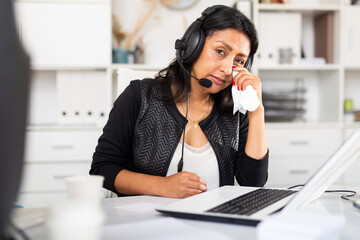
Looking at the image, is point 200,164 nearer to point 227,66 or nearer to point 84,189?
point 227,66

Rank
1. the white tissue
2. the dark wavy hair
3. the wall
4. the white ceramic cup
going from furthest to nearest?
the wall → the dark wavy hair → the white tissue → the white ceramic cup

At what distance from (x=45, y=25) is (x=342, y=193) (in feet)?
6.91

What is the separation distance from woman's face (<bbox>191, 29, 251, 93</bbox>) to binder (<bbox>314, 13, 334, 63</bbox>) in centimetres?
163

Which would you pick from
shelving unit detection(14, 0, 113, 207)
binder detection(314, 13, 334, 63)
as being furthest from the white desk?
binder detection(314, 13, 334, 63)

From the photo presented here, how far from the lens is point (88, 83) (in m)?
2.49

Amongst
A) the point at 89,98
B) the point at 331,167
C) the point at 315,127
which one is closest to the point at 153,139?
the point at 331,167

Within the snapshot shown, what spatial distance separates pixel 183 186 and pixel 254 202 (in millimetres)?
204

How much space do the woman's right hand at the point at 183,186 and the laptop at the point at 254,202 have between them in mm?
63

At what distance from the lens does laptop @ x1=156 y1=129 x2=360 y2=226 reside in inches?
25.2

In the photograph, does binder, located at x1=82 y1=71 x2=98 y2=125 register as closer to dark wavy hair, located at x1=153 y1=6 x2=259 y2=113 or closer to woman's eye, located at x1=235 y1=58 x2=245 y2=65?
dark wavy hair, located at x1=153 y1=6 x2=259 y2=113

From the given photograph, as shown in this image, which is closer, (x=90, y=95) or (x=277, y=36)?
(x=90, y=95)

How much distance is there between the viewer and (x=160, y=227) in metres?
0.64

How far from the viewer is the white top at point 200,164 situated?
128cm

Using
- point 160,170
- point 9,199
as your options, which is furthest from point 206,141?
point 9,199
